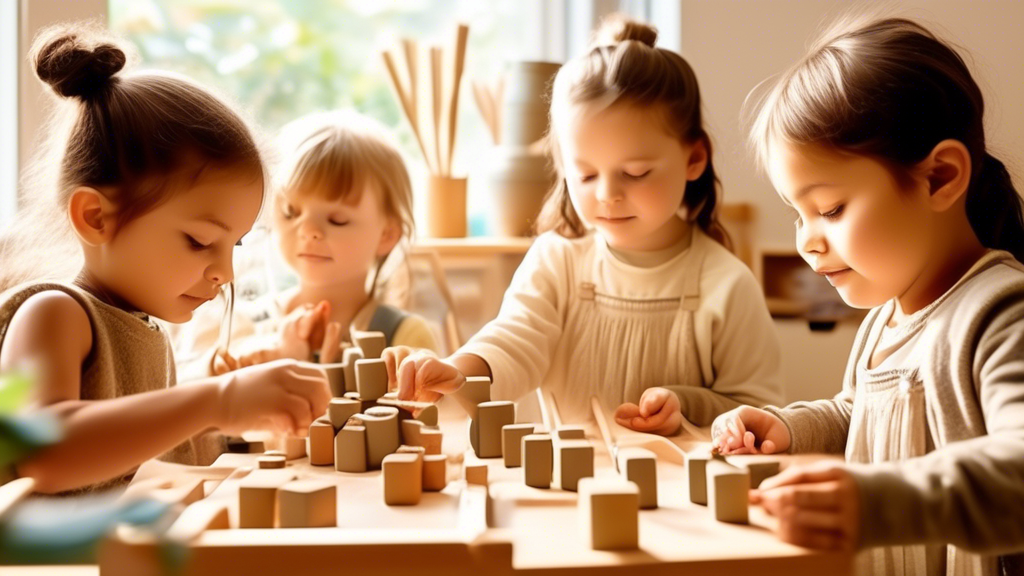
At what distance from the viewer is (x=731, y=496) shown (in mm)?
604

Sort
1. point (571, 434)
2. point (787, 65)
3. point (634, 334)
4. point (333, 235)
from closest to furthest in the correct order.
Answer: point (571, 434), point (634, 334), point (333, 235), point (787, 65)

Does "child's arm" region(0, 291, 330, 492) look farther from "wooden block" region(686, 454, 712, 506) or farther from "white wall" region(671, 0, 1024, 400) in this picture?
"white wall" region(671, 0, 1024, 400)

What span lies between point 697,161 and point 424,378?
539 mm

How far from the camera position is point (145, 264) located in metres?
0.89

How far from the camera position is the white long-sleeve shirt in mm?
1200

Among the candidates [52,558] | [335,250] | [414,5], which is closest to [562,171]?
[335,250]

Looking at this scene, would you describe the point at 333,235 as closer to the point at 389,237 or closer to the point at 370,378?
the point at 389,237

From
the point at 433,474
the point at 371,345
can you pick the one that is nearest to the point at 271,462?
the point at 433,474

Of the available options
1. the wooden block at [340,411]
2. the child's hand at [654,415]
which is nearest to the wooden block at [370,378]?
the wooden block at [340,411]

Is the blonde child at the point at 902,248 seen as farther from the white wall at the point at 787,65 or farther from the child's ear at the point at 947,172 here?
the white wall at the point at 787,65

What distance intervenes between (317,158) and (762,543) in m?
0.97

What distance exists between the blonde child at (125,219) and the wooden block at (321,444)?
52 mm

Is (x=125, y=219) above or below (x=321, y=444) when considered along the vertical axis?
above

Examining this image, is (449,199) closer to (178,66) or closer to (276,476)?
(178,66)
